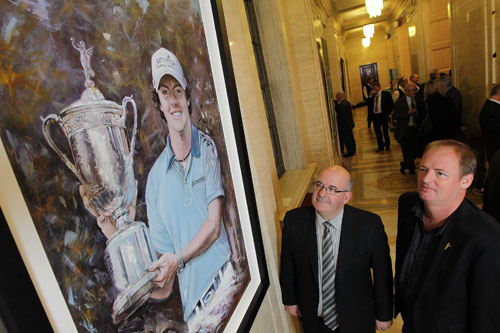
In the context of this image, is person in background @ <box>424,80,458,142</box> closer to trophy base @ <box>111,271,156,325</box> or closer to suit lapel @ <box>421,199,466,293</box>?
suit lapel @ <box>421,199,466,293</box>

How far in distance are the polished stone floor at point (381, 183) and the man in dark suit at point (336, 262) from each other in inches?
50.2

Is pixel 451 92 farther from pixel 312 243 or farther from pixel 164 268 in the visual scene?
pixel 164 268

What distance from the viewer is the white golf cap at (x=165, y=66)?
3.11 ft

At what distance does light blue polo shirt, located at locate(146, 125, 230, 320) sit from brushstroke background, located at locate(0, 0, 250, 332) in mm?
48

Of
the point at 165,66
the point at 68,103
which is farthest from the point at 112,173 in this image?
the point at 165,66

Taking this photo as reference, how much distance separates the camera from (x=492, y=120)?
4.32m

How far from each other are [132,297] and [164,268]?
0.14 m

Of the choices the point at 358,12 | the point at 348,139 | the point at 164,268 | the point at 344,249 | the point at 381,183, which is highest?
the point at 358,12

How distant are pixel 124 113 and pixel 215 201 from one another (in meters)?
0.55

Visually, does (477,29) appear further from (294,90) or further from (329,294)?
(329,294)

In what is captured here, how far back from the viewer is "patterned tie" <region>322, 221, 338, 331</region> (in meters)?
1.96

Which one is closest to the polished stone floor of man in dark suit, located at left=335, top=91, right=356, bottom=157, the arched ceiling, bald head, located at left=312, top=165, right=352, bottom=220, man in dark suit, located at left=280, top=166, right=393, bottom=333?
man in dark suit, located at left=335, top=91, right=356, bottom=157

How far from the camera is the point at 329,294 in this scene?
1.99 metres

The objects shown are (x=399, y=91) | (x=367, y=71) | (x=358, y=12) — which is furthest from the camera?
(x=367, y=71)
